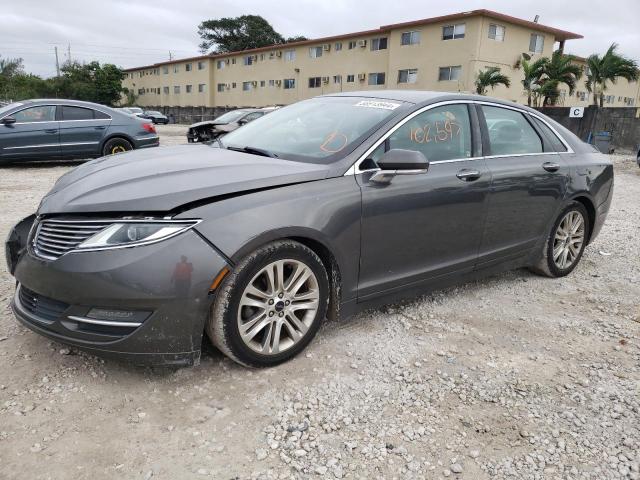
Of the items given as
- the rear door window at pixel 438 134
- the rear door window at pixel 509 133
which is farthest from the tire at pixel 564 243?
the rear door window at pixel 438 134

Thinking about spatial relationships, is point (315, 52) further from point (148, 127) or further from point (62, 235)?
point (62, 235)

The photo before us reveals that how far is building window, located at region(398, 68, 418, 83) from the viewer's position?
1330 inches

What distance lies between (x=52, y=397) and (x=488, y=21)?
32735 millimetres

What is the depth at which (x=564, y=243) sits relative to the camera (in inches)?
178

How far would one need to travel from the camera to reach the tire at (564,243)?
4.37 m

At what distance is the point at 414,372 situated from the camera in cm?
287

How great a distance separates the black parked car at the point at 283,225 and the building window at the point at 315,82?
38.8 meters

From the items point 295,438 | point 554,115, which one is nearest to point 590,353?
point 295,438

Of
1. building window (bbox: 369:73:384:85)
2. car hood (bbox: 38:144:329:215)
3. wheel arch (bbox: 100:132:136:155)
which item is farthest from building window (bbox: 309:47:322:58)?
car hood (bbox: 38:144:329:215)

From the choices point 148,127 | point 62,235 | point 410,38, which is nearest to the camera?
point 62,235

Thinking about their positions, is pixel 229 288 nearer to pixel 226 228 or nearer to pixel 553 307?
pixel 226 228

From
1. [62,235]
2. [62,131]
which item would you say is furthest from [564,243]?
[62,131]

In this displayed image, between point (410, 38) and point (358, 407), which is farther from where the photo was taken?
point (410, 38)

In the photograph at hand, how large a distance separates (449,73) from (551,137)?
97.8 ft
